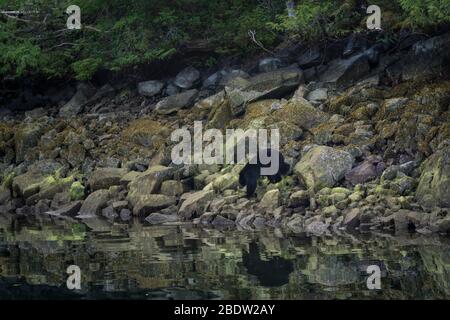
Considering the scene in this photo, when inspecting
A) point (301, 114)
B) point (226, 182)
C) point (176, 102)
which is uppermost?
point (176, 102)

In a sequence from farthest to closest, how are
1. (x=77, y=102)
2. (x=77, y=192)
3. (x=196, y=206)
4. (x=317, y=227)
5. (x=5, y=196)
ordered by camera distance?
(x=77, y=102) < (x=5, y=196) < (x=77, y=192) < (x=196, y=206) < (x=317, y=227)

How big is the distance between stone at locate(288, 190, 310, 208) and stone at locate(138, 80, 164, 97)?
11.1 m

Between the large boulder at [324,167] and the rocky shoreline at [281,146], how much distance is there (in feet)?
0.09

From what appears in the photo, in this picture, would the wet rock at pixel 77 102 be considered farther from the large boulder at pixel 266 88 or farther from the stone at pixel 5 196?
the large boulder at pixel 266 88

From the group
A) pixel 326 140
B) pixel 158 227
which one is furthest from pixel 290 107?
pixel 158 227

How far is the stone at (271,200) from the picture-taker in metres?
16.9

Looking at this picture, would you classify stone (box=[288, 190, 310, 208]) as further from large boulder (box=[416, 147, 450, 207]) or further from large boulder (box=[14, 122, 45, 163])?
large boulder (box=[14, 122, 45, 163])

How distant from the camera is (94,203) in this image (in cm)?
2048

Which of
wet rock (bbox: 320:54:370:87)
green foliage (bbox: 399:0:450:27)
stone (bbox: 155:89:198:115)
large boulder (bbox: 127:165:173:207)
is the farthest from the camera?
stone (bbox: 155:89:198:115)

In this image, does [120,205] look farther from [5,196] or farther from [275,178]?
[5,196]

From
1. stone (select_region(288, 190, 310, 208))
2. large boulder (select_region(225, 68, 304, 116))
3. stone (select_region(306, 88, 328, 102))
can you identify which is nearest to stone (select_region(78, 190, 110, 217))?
large boulder (select_region(225, 68, 304, 116))

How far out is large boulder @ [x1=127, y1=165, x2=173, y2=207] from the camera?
19.7 meters

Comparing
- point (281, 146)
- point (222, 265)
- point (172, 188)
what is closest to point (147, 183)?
point (172, 188)

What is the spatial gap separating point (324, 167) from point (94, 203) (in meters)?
6.79
